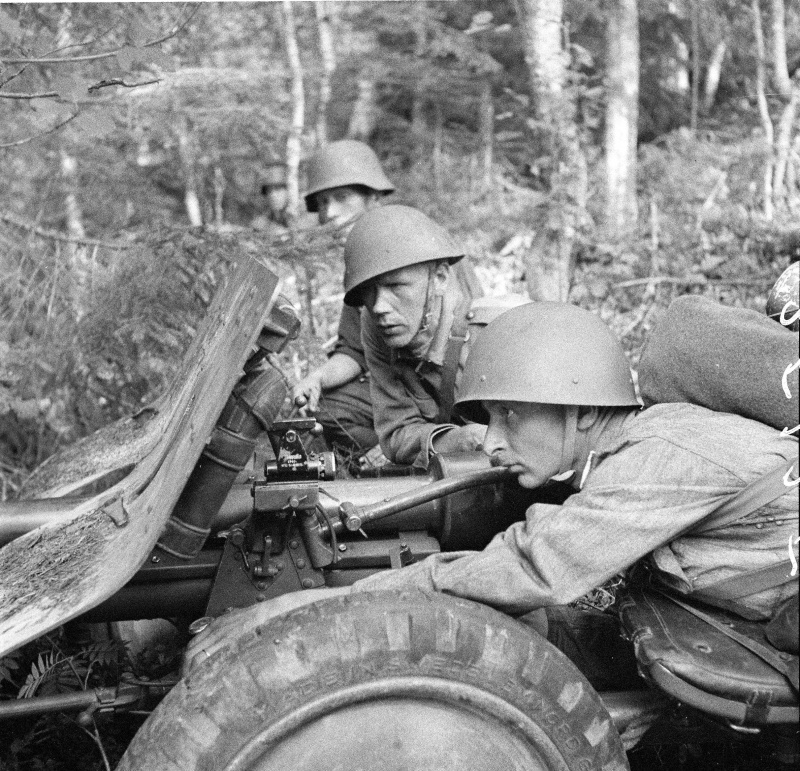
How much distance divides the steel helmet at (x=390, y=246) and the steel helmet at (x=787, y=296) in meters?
1.88

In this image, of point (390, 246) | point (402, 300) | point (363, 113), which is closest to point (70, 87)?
point (390, 246)

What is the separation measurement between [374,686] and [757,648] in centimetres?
102

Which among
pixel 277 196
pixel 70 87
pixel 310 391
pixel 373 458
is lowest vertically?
pixel 373 458

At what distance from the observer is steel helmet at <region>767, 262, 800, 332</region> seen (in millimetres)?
3263

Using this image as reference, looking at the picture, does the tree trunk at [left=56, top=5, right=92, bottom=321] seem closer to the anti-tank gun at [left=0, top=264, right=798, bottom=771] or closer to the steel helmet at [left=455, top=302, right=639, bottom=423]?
the anti-tank gun at [left=0, top=264, right=798, bottom=771]

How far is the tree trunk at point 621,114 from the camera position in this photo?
10.1 metres

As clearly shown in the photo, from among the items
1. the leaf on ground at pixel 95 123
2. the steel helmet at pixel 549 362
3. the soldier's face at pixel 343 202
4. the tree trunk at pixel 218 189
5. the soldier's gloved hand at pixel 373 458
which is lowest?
the tree trunk at pixel 218 189

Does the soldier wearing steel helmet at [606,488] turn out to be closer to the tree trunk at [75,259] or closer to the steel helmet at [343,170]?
the tree trunk at [75,259]

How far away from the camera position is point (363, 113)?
44.2 ft

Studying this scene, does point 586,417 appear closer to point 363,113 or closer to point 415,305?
point 415,305

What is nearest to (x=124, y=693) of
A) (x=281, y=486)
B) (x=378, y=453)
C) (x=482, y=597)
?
(x=281, y=486)

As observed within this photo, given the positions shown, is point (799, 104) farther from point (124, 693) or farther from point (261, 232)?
point (124, 693)

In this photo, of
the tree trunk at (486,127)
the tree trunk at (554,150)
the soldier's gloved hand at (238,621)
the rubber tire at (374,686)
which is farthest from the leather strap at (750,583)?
the tree trunk at (486,127)

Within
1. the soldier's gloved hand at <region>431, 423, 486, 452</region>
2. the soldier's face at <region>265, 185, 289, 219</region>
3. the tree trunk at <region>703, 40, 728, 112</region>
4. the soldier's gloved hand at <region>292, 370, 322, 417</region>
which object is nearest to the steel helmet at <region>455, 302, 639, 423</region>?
the soldier's gloved hand at <region>431, 423, 486, 452</region>
